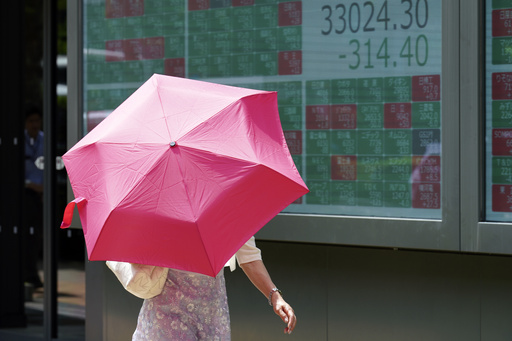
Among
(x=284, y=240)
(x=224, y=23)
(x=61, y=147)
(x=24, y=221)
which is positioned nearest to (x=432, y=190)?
(x=284, y=240)

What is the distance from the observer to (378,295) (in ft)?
15.6

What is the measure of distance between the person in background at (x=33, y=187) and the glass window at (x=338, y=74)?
181 centimetres

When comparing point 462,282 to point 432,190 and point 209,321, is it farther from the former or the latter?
point 209,321

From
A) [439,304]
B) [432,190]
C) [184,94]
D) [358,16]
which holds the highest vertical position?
[358,16]

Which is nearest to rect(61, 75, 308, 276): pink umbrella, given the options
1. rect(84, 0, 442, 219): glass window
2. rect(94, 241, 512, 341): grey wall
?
rect(84, 0, 442, 219): glass window

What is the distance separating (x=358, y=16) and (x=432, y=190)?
114 cm

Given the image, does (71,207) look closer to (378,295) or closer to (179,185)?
(179,185)

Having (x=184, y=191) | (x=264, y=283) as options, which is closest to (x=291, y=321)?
(x=264, y=283)

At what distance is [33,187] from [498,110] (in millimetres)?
4175

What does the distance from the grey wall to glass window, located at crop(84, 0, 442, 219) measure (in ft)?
0.98

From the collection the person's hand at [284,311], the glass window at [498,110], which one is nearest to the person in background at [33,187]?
the glass window at [498,110]

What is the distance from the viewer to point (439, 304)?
4.57m

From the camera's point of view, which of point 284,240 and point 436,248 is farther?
point 284,240

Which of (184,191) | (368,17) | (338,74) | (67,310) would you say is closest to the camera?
(184,191)
